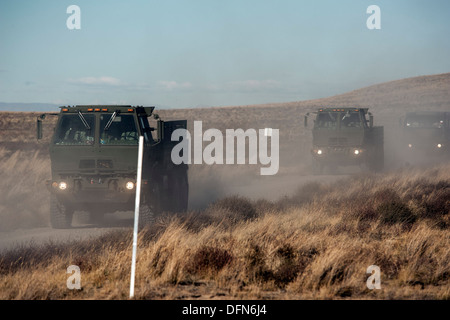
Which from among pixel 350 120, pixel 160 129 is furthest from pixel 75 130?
pixel 350 120

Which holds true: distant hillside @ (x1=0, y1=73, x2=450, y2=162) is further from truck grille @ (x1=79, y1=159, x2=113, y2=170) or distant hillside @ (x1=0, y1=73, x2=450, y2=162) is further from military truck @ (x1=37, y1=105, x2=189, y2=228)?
truck grille @ (x1=79, y1=159, x2=113, y2=170)

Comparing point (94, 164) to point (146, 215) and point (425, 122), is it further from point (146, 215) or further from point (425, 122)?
point (425, 122)

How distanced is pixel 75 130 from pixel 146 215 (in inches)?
98.1

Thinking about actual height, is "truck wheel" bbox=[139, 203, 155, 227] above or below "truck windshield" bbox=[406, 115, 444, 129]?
below

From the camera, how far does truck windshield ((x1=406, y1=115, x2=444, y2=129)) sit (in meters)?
34.7

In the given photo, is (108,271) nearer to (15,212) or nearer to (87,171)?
(87,171)

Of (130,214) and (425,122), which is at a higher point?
(425,122)

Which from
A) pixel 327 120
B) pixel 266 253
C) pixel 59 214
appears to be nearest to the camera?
pixel 266 253

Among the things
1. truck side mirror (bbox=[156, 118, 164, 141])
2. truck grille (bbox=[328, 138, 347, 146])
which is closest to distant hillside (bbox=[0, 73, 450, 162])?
truck grille (bbox=[328, 138, 347, 146])

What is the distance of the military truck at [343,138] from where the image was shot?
26.1 m

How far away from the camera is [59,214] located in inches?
563

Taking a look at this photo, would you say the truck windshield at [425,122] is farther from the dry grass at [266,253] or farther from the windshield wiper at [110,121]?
the windshield wiper at [110,121]

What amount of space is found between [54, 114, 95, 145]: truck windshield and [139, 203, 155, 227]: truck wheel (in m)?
1.89
